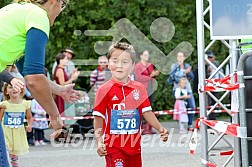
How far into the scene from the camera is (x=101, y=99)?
6332 millimetres

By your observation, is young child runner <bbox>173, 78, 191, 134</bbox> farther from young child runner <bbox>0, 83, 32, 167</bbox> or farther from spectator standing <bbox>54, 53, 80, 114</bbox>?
young child runner <bbox>0, 83, 32, 167</bbox>

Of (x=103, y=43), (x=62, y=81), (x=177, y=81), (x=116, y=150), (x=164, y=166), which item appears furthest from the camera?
(x=103, y=43)

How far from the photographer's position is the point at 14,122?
9547 millimetres

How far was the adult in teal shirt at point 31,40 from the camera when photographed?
153 inches

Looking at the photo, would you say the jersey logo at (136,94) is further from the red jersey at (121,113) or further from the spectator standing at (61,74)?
the spectator standing at (61,74)

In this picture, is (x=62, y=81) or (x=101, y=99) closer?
(x=101, y=99)

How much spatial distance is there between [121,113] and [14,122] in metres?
3.57

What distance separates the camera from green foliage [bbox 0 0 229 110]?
17.9 m

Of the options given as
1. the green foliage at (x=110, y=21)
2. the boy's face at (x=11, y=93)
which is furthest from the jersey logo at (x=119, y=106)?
the green foliage at (x=110, y=21)

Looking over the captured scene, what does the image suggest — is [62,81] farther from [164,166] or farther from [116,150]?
[116,150]

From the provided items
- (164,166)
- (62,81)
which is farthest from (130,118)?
(62,81)

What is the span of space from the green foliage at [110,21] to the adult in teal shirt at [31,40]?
13.1 meters

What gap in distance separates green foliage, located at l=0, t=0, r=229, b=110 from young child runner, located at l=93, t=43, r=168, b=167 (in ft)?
35.6

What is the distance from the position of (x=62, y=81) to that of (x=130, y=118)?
6.93 metres
